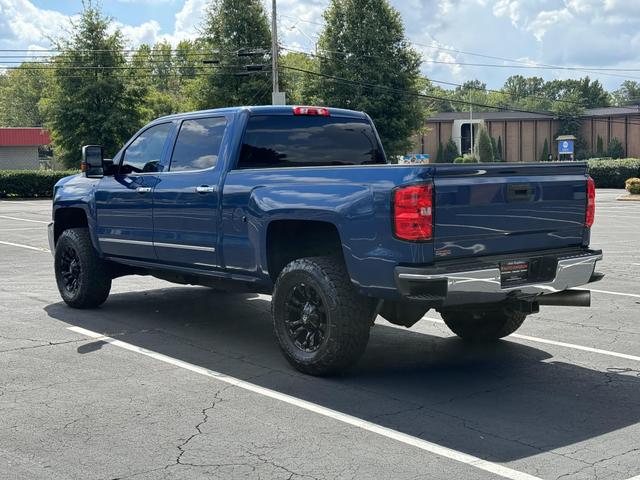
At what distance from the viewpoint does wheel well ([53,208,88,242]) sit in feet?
31.9

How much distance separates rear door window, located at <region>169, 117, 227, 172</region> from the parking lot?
5.39 ft

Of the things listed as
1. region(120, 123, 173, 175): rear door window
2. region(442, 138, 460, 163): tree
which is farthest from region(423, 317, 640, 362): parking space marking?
region(442, 138, 460, 163): tree

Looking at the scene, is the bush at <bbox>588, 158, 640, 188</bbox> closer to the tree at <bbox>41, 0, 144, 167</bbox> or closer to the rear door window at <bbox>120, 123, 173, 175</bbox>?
the tree at <bbox>41, 0, 144, 167</bbox>

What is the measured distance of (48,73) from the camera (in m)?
47.8

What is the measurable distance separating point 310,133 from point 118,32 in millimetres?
43717

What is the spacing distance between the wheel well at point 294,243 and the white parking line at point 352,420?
99 cm

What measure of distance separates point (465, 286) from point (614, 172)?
50.6 metres

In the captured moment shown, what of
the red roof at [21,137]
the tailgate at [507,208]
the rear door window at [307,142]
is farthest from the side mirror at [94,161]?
the red roof at [21,137]

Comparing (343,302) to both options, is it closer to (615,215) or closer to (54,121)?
(615,215)

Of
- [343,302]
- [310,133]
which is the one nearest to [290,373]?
[343,302]

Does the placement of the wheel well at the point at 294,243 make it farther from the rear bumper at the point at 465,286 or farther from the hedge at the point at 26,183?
the hedge at the point at 26,183

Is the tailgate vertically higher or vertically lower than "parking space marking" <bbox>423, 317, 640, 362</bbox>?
higher

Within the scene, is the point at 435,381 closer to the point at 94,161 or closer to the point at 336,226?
the point at 336,226

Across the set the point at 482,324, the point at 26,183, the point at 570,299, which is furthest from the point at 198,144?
the point at 26,183
